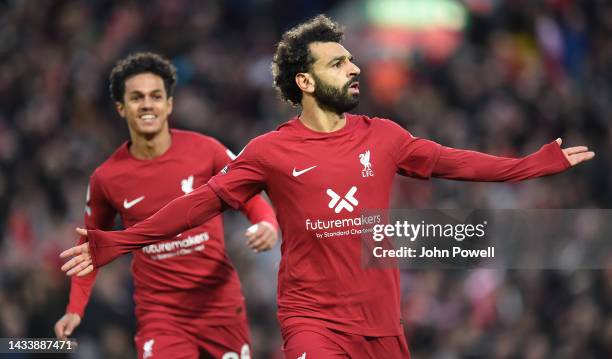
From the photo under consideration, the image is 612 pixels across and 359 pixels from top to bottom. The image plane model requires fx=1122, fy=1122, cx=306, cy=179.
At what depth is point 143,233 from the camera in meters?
5.65

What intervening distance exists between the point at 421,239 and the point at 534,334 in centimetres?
503

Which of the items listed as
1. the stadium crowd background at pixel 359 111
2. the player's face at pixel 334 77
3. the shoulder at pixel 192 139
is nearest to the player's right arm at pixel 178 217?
the player's face at pixel 334 77

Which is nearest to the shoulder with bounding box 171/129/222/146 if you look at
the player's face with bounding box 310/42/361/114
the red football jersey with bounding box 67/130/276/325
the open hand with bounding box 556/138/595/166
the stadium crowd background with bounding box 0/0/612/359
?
the red football jersey with bounding box 67/130/276/325

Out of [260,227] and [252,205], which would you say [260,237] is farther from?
[252,205]

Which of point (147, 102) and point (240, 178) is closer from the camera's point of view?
point (240, 178)

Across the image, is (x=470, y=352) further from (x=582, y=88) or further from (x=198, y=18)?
(x=198, y=18)

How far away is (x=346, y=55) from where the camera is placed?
5.89 metres

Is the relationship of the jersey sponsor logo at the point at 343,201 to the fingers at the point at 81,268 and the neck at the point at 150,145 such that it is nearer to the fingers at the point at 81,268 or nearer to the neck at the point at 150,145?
the fingers at the point at 81,268

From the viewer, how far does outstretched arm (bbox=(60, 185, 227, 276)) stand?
5621mm

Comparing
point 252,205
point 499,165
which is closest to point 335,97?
point 499,165

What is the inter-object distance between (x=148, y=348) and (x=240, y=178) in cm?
139

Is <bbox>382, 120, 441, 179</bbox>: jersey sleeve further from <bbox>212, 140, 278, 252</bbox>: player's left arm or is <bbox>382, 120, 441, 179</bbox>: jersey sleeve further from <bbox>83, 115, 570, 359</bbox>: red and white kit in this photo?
<bbox>212, 140, 278, 252</bbox>: player's left arm

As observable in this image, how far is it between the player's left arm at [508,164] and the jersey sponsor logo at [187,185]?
1657 mm

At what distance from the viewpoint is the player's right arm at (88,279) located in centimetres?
656
